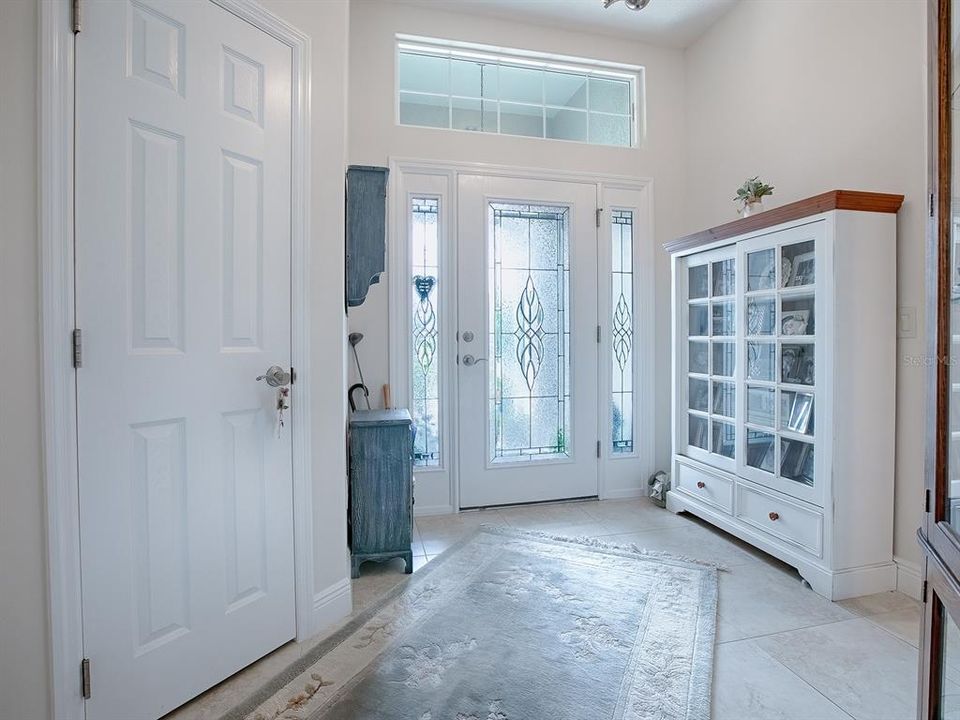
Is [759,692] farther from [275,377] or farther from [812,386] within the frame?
[275,377]

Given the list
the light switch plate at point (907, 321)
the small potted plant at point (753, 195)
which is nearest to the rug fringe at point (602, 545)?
the light switch plate at point (907, 321)

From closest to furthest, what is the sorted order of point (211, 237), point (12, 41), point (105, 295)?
point (12, 41) < point (105, 295) < point (211, 237)

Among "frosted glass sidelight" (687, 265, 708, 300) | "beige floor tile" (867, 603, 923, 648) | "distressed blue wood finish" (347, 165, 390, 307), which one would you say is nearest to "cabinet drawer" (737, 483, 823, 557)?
"beige floor tile" (867, 603, 923, 648)

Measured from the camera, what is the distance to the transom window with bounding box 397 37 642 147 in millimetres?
3199

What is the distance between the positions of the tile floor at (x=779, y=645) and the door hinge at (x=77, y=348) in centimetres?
103

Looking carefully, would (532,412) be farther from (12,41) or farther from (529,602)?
(12,41)

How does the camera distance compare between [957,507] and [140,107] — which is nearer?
[957,507]

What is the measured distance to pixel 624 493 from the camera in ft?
11.4

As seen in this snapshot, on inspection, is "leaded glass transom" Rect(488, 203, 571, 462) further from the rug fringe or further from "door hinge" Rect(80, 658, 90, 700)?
"door hinge" Rect(80, 658, 90, 700)

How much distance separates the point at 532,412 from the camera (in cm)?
336

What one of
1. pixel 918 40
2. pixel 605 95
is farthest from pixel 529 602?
pixel 605 95

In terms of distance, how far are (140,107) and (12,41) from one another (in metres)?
0.26

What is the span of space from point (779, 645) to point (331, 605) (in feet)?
5.25

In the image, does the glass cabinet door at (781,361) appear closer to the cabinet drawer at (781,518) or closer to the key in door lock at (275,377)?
the cabinet drawer at (781,518)
